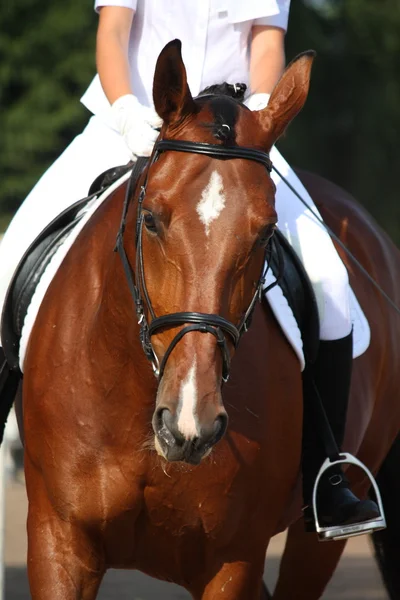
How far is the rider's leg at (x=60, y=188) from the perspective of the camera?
503 cm

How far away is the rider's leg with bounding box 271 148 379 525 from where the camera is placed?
16.1ft

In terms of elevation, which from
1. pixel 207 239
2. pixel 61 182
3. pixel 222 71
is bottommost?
pixel 207 239

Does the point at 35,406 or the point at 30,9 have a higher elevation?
the point at 30,9

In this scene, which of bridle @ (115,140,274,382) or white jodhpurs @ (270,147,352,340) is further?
white jodhpurs @ (270,147,352,340)

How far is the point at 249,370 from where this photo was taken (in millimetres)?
4352

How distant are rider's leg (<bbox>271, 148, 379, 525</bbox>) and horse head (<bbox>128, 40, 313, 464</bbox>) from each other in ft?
3.77

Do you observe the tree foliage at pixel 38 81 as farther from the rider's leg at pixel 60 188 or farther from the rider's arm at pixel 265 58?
the rider's arm at pixel 265 58

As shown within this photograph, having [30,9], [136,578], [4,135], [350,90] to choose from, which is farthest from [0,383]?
[350,90]

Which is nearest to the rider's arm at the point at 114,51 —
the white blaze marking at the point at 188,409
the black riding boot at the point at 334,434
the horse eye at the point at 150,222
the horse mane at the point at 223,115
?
the horse mane at the point at 223,115

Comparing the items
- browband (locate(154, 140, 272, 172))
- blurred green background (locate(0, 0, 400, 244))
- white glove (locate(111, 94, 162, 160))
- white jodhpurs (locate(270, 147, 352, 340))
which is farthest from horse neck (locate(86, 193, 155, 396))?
blurred green background (locate(0, 0, 400, 244))

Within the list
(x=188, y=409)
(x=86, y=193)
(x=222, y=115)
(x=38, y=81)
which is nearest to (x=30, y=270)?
(x=86, y=193)

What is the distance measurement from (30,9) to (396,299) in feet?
53.2

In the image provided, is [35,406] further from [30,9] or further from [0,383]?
[30,9]

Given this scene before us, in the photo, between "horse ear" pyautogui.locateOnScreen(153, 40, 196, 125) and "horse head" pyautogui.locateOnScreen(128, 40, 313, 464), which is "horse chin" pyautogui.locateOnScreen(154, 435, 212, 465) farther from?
"horse ear" pyautogui.locateOnScreen(153, 40, 196, 125)
